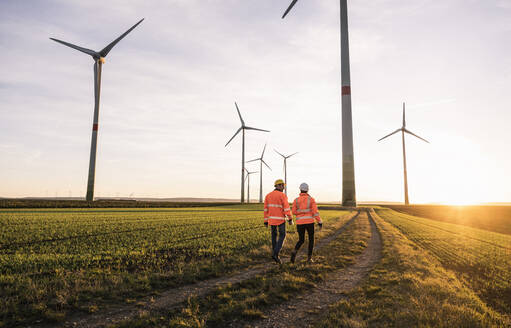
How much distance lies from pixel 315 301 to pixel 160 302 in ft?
14.9

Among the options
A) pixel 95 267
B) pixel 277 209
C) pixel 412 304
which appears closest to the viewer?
pixel 412 304

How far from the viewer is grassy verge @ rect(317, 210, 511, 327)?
7223mm

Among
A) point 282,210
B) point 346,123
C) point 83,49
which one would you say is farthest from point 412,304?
point 83,49

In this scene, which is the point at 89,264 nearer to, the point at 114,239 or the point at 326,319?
the point at 114,239

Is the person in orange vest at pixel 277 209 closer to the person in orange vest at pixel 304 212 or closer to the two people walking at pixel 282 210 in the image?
the two people walking at pixel 282 210

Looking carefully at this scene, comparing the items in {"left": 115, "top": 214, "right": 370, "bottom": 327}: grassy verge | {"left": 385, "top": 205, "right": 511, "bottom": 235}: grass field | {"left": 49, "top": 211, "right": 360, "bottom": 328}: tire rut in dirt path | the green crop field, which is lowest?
{"left": 385, "top": 205, "right": 511, "bottom": 235}: grass field

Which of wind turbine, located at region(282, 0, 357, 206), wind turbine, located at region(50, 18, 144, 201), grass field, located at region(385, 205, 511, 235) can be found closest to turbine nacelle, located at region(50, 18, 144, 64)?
wind turbine, located at region(50, 18, 144, 201)

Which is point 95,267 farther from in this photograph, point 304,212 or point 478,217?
point 478,217

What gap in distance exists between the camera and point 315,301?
8.90 m

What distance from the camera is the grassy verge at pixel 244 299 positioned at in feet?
23.7

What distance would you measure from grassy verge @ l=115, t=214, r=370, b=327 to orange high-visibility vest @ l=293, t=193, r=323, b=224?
2.02 m

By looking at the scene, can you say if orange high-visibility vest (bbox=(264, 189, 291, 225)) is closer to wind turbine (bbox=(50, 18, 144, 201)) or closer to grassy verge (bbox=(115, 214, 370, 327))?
grassy verge (bbox=(115, 214, 370, 327))

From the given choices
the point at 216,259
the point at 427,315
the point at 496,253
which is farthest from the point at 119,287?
the point at 496,253

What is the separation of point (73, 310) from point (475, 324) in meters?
10.1
